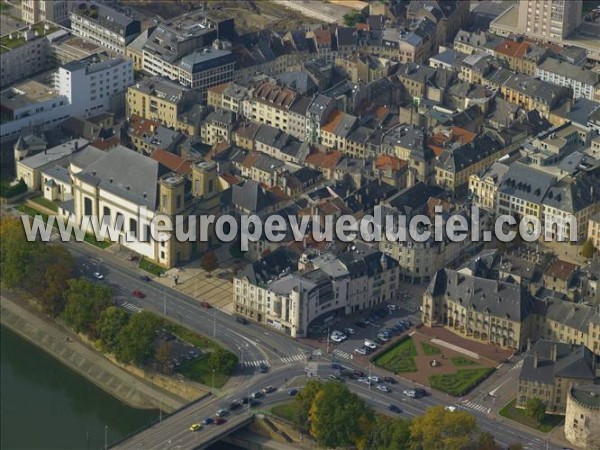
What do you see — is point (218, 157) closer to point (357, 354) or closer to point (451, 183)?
point (451, 183)

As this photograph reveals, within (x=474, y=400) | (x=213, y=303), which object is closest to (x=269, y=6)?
(x=213, y=303)

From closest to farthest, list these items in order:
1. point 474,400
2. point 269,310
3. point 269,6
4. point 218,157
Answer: point 474,400 < point 269,310 < point 218,157 < point 269,6

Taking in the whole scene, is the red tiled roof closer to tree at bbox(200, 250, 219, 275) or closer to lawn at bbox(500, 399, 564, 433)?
tree at bbox(200, 250, 219, 275)

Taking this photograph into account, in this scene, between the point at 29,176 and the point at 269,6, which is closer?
the point at 29,176

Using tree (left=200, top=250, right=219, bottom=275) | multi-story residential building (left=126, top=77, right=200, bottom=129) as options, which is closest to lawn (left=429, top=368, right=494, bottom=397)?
tree (left=200, top=250, right=219, bottom=275)

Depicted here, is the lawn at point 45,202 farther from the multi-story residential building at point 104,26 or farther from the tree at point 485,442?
the tree at point 485,442

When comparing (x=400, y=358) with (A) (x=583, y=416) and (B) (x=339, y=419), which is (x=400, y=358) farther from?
(A) (x=583, y=416)
